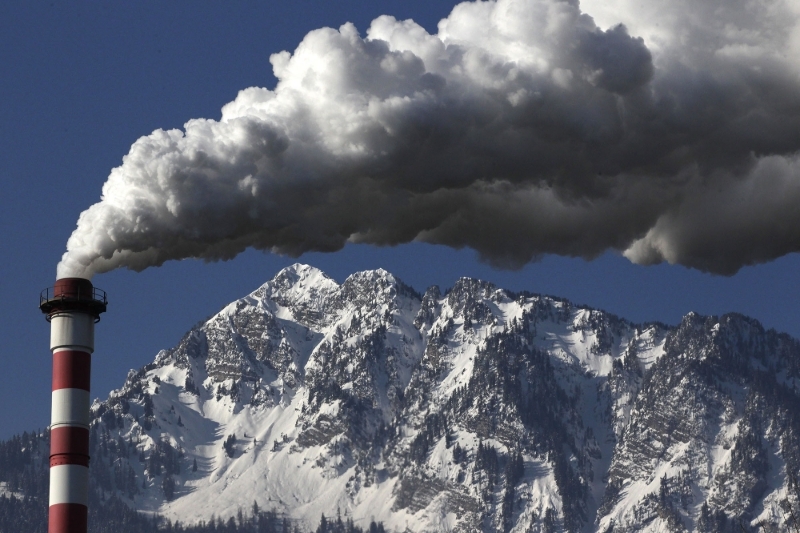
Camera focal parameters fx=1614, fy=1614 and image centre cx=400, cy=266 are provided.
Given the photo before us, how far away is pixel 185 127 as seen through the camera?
9356cm

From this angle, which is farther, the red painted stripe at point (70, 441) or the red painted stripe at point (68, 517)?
the red painted stripe at point (70, 441)

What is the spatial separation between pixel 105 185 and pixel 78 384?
1343 centimetres

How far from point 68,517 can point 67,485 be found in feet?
6.79

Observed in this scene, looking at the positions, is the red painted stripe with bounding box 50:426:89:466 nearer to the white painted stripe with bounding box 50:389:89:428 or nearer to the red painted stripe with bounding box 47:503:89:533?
the white painted stripe with bounding box 50:389:89:428

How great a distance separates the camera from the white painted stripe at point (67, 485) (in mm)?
100312

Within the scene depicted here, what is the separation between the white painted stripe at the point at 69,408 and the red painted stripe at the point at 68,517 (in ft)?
16.7

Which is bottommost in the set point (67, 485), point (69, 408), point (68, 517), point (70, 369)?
point (68, 517)

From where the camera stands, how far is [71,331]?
101375mm

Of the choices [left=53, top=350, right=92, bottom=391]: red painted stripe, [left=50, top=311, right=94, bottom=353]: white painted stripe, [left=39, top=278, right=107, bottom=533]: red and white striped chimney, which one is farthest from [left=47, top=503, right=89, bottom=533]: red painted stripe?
[left=50, top=311, right=94, bottom=353]: white painted stripe

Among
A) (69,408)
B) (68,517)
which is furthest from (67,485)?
(69,408)

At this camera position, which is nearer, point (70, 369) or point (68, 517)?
point (68, 517)

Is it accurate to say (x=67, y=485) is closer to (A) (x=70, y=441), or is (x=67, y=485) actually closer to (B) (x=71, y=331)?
(A) (x=70, y=441)

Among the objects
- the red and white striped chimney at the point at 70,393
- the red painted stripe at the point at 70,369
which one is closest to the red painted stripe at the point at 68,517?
the red and white striped chimney at the point at 70,393

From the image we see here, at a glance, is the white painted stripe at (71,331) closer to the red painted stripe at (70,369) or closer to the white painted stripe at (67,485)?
the red painted stripe at (70,369)
